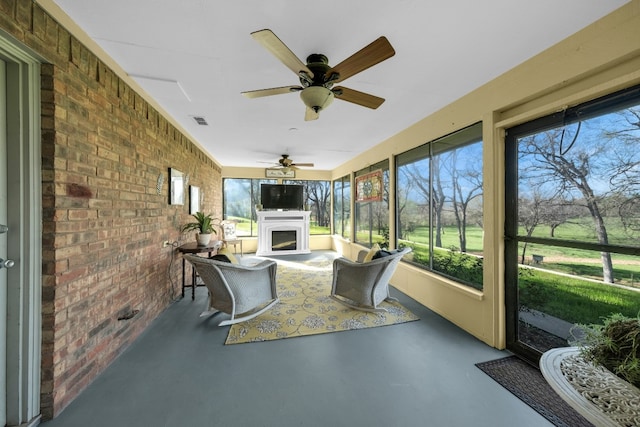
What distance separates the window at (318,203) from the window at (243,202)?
119 cm

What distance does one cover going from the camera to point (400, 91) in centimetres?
244

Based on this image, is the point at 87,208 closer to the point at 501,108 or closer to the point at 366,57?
the point at 366,57

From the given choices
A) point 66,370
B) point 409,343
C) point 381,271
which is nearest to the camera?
point 66,370

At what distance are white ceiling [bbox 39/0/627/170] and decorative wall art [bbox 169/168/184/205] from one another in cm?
88

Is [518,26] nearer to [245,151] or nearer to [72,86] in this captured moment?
[72,86]

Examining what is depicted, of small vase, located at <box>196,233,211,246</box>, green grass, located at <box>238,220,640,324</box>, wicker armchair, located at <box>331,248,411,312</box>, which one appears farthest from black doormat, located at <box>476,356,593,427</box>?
small vase, located at <box>196,233,211,246</box>

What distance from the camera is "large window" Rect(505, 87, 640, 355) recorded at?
1541 millimetres

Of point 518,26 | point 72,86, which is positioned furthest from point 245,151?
point 518,26

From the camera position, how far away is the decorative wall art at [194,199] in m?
3.89

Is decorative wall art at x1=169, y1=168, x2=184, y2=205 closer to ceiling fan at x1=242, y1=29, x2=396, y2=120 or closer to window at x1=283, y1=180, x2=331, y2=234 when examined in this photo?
ceiling fan at x1=242, y1=29, x2=396, y2=120

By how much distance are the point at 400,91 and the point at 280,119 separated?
163cm

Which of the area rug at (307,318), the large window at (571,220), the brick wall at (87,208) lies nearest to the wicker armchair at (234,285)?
the area rug at (307,318)

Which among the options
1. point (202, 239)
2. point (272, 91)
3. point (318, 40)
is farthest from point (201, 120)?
point (318, 40)

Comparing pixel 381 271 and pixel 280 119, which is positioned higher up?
pixel 280 119
